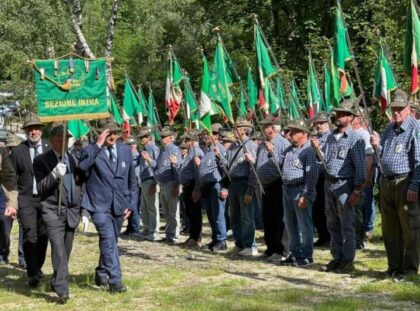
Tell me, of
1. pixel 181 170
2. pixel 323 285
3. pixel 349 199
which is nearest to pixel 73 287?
pixel 323 285

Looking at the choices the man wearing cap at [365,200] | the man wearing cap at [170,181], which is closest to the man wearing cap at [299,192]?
the man wearing cap at [365,200]

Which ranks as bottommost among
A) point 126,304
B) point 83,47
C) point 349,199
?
point 126,304

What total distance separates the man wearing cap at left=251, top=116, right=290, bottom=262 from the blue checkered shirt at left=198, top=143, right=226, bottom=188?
148 cm

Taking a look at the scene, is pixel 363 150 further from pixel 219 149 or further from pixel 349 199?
pixel 219 149

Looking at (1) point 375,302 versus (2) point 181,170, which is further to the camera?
(2) point 181,170

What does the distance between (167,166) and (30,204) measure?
174 inches

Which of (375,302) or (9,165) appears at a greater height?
(9,165)

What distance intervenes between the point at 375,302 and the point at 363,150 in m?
2.34

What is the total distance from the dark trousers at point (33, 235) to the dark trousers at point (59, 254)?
2.93ft

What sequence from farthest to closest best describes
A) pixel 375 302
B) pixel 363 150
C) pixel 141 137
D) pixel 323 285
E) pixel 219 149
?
pixel 141 137 < pixel 219 149 < pixel 363 150 < pixel 323 285 < pixel 375 302

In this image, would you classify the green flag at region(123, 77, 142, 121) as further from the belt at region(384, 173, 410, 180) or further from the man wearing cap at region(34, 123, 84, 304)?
the belt at region(384, 173, 410, 180)

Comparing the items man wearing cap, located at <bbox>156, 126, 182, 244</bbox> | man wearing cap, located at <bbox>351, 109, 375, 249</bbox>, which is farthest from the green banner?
man wearing cap, located at <bbox>156, 126, 182, 244</bbox>

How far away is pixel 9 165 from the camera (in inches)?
368

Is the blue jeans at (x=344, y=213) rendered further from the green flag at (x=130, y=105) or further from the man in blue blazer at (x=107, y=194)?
the green flag at (x=130, y=105)
